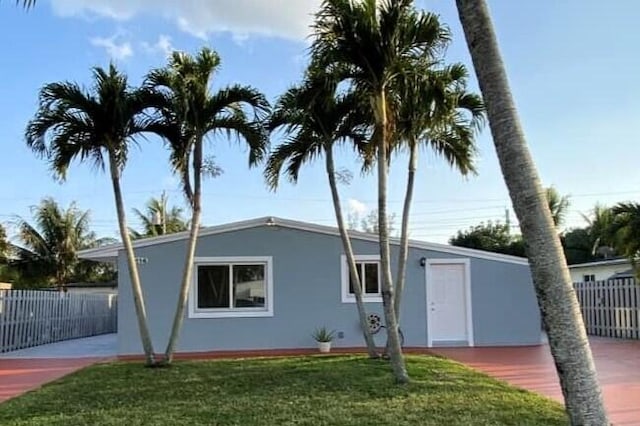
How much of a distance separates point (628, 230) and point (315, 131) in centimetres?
990

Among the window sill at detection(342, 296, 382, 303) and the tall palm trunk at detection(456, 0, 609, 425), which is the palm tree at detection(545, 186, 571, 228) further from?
the tall palm trunk at detection(456, 0, 609, 425)

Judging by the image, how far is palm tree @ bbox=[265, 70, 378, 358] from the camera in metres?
11.5

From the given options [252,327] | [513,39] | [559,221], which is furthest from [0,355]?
[559,221]

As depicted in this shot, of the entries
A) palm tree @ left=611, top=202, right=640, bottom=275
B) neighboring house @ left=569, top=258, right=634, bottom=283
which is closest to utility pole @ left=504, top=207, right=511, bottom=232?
neighboring house @ left=569, top=258, right=634, bottom=283

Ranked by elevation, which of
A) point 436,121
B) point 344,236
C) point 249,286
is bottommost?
point 249,286

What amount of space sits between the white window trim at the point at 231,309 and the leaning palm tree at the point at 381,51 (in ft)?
23.8

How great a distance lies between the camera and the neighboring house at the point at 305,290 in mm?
16656

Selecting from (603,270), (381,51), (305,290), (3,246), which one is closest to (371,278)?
(305,290)

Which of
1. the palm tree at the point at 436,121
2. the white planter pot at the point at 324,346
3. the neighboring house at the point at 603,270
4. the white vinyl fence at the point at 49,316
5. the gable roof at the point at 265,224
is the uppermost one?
the palm tree at the point at 436,121

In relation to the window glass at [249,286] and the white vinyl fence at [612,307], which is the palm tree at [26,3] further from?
the white vinyl fence at [612,307]

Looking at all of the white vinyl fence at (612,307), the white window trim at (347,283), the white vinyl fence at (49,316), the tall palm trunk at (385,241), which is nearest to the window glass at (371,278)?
the white window trim at (347,283)

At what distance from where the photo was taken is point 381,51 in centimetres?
971

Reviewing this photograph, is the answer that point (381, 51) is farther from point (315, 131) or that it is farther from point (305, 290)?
point (305, 290)

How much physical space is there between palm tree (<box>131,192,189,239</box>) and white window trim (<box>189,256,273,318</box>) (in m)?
15.6
